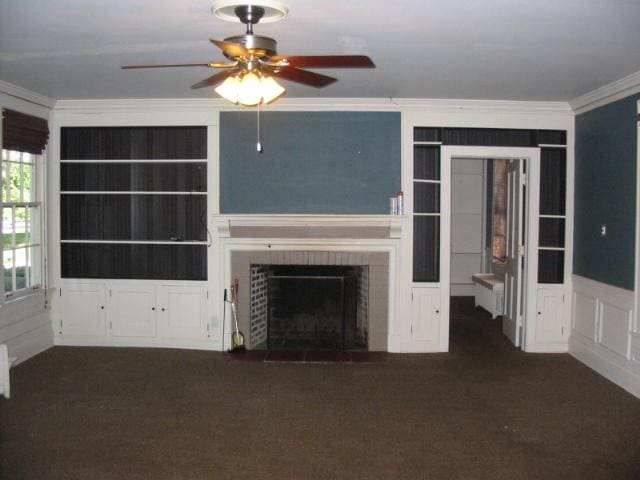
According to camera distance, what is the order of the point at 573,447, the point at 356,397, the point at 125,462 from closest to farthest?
the point at 125,462 < the point at 573,447 < the point at 356,397

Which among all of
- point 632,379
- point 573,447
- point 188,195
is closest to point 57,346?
point 188,195

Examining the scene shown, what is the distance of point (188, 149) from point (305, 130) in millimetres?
1229

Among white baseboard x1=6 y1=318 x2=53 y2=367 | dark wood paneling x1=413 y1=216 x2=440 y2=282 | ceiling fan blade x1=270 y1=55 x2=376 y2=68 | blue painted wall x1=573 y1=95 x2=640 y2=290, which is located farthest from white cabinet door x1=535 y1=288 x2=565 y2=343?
white baseboard x1=6 y1=318 x2=53 y2=367

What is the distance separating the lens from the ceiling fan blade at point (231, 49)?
9.46ft

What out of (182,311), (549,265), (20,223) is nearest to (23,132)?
(20,223)

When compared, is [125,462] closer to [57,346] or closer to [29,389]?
[29,389]

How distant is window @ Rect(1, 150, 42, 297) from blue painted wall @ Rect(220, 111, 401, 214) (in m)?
1.91

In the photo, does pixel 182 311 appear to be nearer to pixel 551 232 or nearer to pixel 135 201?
pixel 135 201

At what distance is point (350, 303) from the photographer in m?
6.51

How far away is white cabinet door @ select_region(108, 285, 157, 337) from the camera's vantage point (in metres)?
6.47

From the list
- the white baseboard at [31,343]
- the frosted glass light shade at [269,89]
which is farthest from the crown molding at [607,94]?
the white baseboard at [31,343]

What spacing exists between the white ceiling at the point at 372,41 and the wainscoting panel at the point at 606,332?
186 cm

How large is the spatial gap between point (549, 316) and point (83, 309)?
4.86m

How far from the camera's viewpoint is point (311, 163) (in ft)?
Result: 20.6
